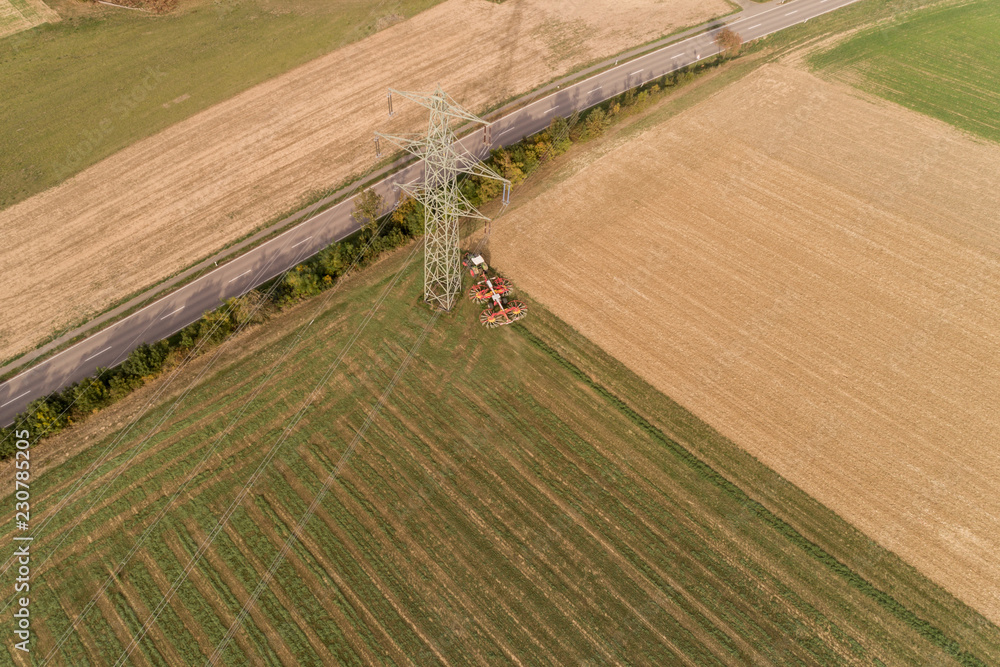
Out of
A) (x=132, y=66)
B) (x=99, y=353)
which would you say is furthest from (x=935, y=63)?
(x=132, y=66)

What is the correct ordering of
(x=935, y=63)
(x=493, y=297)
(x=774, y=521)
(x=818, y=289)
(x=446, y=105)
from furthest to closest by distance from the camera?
(x=935, y=63)
(x=818, y=289)
(x=493, y=297)
(x=774, y=521)
(x=446, y=105)

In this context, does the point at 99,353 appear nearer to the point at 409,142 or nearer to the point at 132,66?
the point at 409,142

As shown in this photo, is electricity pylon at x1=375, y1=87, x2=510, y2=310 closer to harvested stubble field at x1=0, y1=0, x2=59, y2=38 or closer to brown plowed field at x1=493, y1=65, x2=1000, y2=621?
brown plowed field at x1=493, y1=65, x2=1000, y2=621

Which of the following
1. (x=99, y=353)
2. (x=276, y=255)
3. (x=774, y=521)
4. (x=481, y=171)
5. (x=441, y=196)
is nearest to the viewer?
(x=774, y=521)

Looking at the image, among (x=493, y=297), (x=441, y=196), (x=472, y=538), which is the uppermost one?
(x=441, y=196)

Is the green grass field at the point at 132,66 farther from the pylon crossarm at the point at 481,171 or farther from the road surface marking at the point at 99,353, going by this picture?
the pylon crossarm at the point at 481,171

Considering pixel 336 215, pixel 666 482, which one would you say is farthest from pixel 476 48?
pixel 666 482
